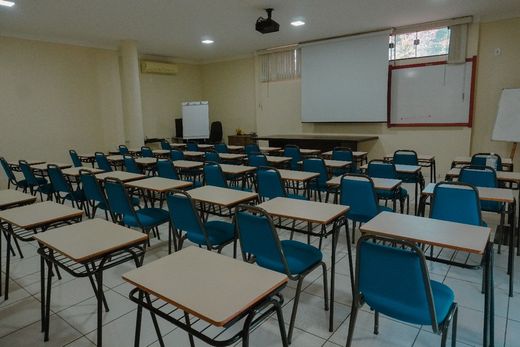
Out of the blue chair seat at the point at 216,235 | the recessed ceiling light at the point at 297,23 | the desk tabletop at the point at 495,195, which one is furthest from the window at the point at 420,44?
the blue chair seat at the point at 216,235

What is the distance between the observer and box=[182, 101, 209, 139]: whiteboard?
10742 mm

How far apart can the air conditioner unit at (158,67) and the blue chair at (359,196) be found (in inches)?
338

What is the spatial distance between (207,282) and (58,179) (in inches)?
155

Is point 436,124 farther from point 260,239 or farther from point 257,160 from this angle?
point 260,239

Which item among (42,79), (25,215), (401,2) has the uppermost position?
(401,2)

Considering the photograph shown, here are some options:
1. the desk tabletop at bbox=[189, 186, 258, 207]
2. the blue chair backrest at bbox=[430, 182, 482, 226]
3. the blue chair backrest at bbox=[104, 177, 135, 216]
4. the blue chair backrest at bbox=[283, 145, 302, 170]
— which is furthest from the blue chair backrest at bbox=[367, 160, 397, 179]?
the blue chair backrest at bbox=[104, 177, 135, 216]

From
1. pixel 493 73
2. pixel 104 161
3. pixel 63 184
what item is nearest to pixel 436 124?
pixel 493 73

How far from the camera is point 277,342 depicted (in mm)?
2240

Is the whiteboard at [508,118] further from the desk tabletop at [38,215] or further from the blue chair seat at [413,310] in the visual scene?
the desk tabletop at [38,215]

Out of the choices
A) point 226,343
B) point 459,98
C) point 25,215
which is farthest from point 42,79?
point 459,98

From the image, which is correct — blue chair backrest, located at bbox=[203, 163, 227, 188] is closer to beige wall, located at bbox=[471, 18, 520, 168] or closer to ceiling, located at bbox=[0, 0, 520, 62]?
ceiling, located at bbox=[0, 0, 520, 62]

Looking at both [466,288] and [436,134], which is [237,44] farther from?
[466,288]

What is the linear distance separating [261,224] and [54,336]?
1679 millimetres

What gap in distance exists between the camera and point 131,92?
862 cm
